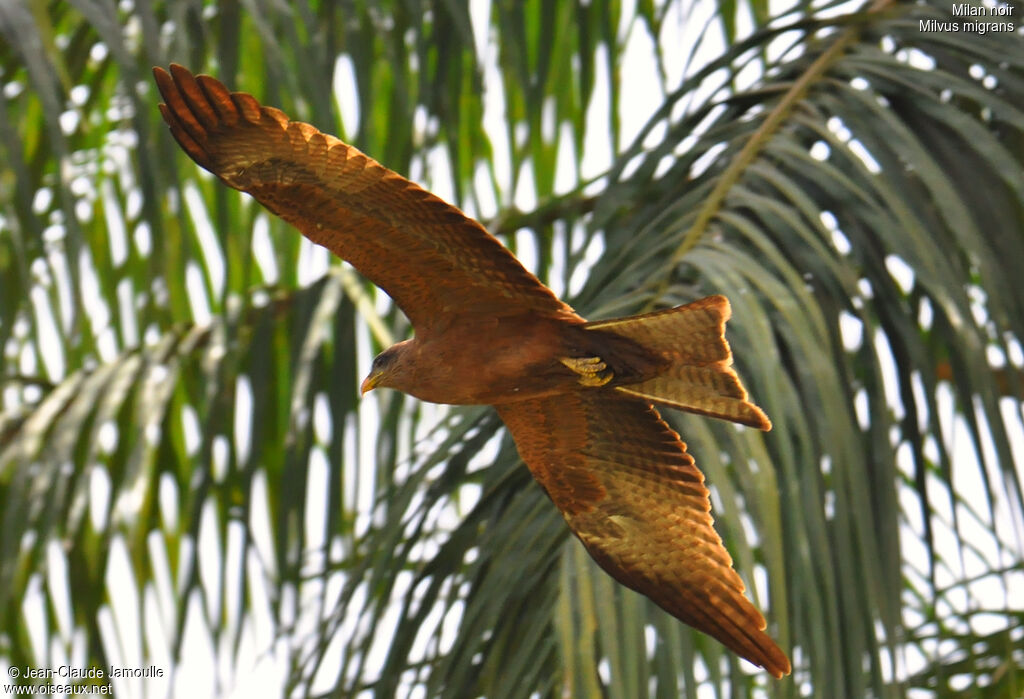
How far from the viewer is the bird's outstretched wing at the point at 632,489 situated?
2750 mm

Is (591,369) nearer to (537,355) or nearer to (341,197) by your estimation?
(537,355)

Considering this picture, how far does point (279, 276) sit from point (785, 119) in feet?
4.85

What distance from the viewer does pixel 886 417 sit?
8.82 feet

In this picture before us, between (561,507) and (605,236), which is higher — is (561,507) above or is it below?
below

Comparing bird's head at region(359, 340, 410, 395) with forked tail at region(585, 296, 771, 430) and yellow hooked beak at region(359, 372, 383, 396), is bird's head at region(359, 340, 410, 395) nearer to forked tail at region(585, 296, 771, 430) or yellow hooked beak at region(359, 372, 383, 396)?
yellow hooked beak at region(359, 372, 383, 396)

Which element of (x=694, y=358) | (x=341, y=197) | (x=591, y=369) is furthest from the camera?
(x=591, y=369)

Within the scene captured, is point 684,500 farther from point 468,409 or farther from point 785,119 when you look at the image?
point 785,119

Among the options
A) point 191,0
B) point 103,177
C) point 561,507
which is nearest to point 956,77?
point 561,507

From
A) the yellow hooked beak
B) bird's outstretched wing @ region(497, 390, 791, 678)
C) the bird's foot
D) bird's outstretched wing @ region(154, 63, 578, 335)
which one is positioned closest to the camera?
bird's outstretched wing @ region(154, 63, 578, 335)

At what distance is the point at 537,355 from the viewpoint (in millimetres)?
3000

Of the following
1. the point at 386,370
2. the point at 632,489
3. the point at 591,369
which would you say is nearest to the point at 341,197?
the point at 386,370

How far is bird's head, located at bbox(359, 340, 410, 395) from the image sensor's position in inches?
120

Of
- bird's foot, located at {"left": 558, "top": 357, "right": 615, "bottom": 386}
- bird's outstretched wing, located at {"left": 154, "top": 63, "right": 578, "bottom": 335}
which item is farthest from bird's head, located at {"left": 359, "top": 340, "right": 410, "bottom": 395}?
bird's foot, located at {"left": 558, "top": 357, "right": 615, "bottom": 386}

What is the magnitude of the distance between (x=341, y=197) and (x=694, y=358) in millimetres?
744
